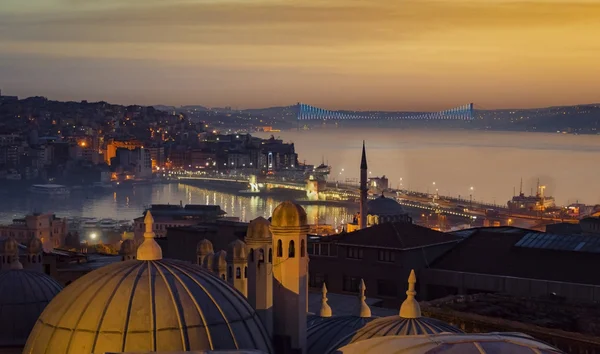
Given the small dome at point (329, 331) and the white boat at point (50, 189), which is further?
the white boat at point (50, 189)

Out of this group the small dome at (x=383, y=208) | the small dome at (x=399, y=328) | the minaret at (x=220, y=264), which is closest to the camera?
the small dome at (x=399, y=328)

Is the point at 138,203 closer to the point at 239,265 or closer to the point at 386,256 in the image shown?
the point at 386,256

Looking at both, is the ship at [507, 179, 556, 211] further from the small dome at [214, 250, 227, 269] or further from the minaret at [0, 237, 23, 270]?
the small dome at [214, 250, 227, 269]

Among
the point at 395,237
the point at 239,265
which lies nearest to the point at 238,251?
the point at 239,265

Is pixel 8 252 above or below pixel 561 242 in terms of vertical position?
above

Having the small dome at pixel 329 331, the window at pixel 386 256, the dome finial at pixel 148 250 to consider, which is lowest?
the window at pixel 386 256

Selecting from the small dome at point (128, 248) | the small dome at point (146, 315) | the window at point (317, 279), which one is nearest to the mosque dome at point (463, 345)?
the small dome at point (146, 315)

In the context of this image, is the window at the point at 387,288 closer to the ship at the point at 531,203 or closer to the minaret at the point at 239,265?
the minaret at the point at 239,265
